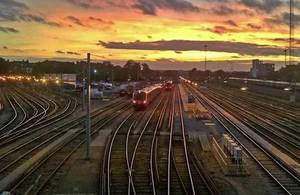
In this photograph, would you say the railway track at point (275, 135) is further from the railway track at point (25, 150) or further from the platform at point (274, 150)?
the railway track at point (25, 150)

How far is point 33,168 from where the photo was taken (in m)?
22.6

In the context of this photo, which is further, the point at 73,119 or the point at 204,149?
the point at 73,119

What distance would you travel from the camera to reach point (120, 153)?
27.0 m

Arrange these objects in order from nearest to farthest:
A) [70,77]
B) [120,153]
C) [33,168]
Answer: [33,168], [120,153], [70,77]

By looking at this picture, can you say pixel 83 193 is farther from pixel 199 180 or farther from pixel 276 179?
pixel 276 179

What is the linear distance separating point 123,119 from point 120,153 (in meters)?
19.2

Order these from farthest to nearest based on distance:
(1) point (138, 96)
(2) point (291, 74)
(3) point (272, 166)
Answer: (2) point (291, 74) → (1) point (138, 96) → (3) point (272, 166)

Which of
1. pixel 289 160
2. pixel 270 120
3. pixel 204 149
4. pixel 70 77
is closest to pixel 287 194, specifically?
pixel 289 160

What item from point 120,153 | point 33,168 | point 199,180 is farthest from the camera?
point 120,153

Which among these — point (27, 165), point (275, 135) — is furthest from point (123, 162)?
point (275, 135)

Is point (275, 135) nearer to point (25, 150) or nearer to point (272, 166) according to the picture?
point (272, 166)

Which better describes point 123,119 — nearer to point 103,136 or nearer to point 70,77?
point 103,136

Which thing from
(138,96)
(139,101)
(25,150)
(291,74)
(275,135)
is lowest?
(275,135)

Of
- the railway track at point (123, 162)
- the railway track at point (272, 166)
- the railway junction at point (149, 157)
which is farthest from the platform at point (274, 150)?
the railway track at point (123, 162)
